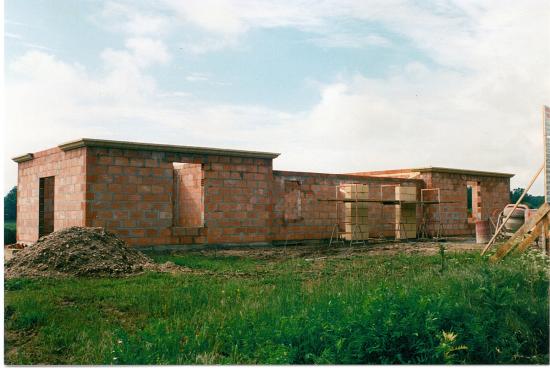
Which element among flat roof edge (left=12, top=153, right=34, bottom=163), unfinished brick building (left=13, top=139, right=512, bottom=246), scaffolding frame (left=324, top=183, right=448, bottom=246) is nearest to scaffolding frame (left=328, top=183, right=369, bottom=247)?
scaffolding frame (left=324, top=183, right=448, bottom=246)

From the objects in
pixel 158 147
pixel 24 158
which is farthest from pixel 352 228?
pixel 24 158

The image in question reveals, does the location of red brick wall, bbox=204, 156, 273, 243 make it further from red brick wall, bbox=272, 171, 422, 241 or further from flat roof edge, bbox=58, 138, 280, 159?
red brick wall, bbox=272, 171, 422, 241

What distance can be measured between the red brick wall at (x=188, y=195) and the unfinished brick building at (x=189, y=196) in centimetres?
4

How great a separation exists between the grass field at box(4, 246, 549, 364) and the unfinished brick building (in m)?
5.31

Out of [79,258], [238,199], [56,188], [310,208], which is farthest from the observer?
[310,208]

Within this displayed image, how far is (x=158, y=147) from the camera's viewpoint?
591 inches

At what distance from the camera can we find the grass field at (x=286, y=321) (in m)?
5.43

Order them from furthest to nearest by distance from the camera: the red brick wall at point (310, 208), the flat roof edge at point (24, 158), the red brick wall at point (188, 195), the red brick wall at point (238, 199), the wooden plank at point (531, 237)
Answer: the red brick wall at point (188, 195) < the red brick wall at point (310, 208) < the flat roof edge at point (24, 158) < the red brick wall at point (238, 199) < the wooden plank at point (531, 237)

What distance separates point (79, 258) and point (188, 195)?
9.01 meters

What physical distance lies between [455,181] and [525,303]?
18200 mm

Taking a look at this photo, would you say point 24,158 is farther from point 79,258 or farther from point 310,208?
point 310,208

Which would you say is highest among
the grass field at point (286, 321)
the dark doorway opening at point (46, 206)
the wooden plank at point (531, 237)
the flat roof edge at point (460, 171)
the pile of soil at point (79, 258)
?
the flat roof edge at point (460, 171)

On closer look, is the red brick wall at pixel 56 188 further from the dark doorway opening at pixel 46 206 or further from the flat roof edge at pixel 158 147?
the flat roof edge at pixel 158 147

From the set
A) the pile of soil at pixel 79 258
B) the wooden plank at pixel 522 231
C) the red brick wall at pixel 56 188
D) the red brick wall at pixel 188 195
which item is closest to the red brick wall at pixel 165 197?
the red brick wall at pixel 56 188
